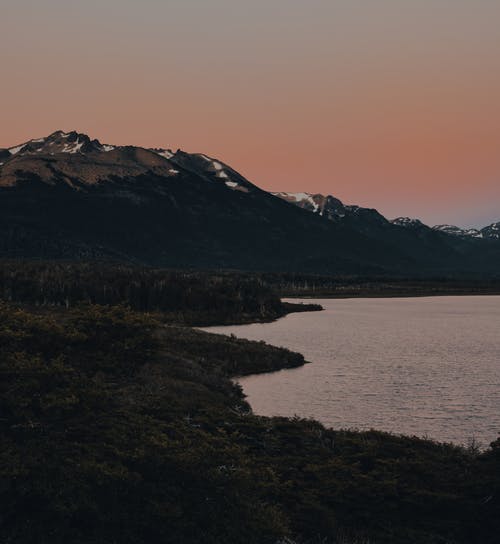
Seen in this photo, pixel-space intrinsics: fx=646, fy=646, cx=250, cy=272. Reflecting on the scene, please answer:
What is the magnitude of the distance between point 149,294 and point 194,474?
4764 inches

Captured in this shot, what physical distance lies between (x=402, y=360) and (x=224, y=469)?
59.3 metres

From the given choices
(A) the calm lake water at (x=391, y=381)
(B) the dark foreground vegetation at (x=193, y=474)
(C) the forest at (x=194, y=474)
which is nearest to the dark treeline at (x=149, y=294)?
(A) the calm lake water at (x=391, y=381)

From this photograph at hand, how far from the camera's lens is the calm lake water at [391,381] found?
43.8 metres

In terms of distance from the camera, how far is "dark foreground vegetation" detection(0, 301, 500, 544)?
17.5m

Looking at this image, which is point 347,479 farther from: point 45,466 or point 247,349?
point 247,349

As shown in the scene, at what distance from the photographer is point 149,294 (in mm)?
138250

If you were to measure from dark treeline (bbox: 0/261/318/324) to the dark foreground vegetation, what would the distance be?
305ft

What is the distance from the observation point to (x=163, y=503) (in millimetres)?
17719

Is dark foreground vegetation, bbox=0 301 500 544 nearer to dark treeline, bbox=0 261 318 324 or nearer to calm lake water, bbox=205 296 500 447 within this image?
calm lake water, bbox=205 296 500 447

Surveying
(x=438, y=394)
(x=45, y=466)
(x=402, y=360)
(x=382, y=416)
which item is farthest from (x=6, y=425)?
(x=402, y=360)

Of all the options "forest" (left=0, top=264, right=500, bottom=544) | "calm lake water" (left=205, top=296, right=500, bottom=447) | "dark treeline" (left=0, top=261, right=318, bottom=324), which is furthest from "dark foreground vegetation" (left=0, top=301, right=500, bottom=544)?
"dark treeline" (left=0, top=261, right=318, bottom=324)

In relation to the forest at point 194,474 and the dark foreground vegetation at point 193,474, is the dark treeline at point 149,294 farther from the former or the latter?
→ the dark foreground vegetation at point 193,474

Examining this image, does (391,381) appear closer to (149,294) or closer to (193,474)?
(193,474)

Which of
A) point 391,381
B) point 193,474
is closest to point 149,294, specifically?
point 391,381
